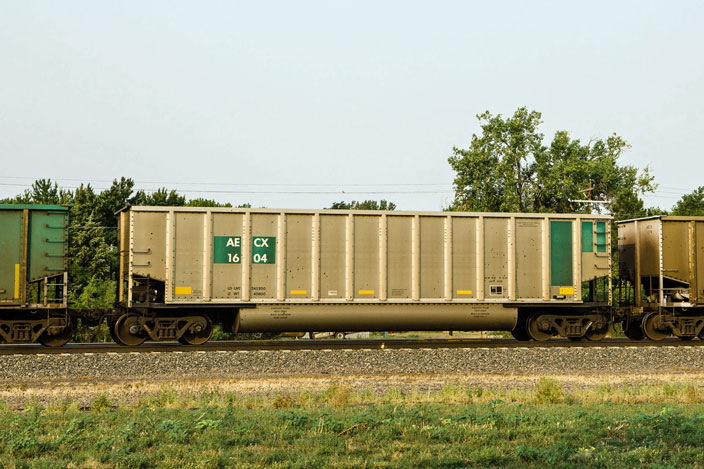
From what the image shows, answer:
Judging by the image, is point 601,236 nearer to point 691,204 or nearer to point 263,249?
point 263,249

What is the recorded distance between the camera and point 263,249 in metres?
18.3

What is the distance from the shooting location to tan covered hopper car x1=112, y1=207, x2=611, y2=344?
18.0 metres

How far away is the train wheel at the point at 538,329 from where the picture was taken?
64.3 feet

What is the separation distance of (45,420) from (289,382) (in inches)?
204

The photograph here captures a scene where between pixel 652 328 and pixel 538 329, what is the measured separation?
3.64 m

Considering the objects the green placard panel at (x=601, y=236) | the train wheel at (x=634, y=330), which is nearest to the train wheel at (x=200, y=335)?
the green placard panel at (x=601, y=236)

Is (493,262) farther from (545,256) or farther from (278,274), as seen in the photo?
(278,274)

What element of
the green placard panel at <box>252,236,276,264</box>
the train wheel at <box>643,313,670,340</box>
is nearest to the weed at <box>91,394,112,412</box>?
the green placard panel at <box>252,236,276,264</box>

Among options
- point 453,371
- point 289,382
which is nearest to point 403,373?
point 453,371

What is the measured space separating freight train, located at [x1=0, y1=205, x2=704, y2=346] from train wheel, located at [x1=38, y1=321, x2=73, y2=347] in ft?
0.12

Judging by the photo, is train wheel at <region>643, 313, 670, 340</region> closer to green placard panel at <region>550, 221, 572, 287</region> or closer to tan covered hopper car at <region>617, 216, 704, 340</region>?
tan covered hopper car at <region>617, 216, 704, 340</region>

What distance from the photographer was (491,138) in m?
59.1

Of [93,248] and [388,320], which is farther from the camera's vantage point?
[93,248]

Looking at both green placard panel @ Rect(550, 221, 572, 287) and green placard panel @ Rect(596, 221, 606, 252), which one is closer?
green placard panel @ Rect(550, 221, 572, 287)
